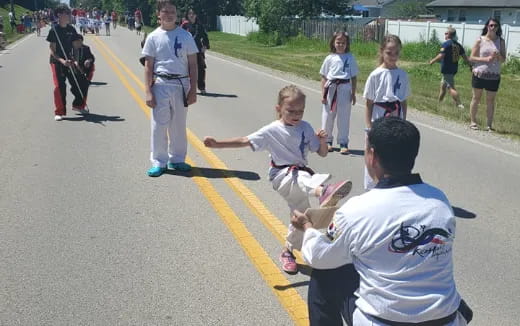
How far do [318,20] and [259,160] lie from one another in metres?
31.9

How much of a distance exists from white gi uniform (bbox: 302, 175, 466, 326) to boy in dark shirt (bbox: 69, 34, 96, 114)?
9.93 metres

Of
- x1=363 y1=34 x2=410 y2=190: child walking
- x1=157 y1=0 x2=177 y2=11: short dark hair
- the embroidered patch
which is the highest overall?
x1=157 y1=0 x2=177 y2=11: short dark hair

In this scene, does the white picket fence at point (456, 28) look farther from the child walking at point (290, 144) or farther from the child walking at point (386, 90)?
the child walking at point (290, 144)

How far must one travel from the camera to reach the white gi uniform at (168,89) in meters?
7.66

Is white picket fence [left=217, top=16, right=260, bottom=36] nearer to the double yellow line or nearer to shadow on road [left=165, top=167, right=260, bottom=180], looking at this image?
shadow on road [left=165, top=167, right=260, bottom=180]

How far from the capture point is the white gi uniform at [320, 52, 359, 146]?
9.05 m

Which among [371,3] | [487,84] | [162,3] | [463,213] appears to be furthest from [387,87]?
[371,3]

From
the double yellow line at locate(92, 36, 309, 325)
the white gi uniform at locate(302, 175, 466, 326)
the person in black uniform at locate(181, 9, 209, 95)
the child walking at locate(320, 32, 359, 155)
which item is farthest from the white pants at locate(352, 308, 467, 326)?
the person in black uniform at locate(181, 9, 209, 95)

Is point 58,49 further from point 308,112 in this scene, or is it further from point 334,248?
point 334,248

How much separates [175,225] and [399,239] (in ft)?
12.4

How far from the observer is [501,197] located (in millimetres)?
7148

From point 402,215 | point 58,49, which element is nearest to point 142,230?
point 402,215

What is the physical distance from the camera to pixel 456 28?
27094 mm

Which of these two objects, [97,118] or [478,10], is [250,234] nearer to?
[97,118]
